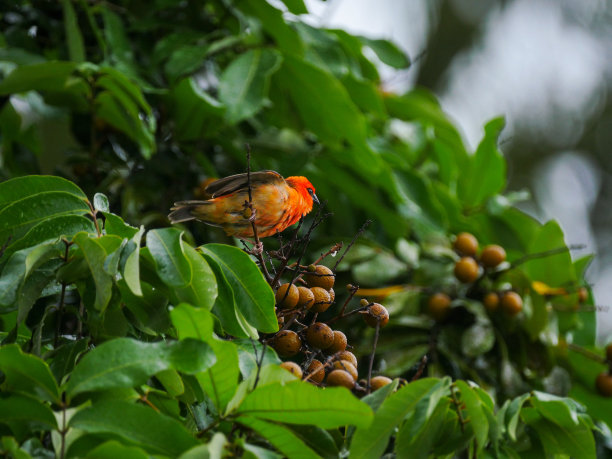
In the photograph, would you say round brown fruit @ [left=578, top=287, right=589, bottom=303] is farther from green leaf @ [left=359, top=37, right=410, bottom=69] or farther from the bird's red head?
the bird's red head

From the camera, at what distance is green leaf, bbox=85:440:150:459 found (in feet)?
3.53

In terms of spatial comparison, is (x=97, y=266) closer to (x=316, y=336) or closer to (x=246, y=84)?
(x=316, y=336)

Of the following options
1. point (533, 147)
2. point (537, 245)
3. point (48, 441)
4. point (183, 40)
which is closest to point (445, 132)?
point (537, 245)

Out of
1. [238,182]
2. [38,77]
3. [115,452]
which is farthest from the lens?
[38,77]

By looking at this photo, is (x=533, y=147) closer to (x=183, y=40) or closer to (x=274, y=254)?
(x=183, y=40)

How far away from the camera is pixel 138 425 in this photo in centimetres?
116

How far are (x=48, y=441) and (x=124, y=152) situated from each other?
1.76 metres

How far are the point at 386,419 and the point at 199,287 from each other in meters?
0.41

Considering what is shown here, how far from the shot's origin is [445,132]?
3.26m

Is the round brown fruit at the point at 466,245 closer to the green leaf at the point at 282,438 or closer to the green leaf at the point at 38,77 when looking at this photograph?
the green leaf at the point at 38,77

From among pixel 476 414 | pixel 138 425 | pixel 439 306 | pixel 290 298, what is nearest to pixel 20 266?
pixel 138 425

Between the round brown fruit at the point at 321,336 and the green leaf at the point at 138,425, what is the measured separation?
365 mm

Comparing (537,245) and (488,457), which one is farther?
(537,245)

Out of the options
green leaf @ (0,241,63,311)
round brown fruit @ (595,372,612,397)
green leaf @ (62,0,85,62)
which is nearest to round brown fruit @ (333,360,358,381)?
green leaf @ (0,241,63,311)
